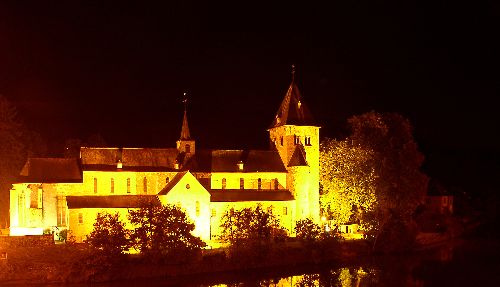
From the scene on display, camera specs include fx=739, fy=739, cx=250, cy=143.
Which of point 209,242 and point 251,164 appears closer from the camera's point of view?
point 209,242

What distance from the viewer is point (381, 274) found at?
193 feet

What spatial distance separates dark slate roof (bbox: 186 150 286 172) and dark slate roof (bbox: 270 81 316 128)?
3.80 meters

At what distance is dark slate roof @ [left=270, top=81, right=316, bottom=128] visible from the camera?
76.2 m

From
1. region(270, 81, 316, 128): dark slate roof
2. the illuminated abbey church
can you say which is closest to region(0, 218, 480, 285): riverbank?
the illuminated abbey church

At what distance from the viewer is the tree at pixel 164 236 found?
5612 centimetres

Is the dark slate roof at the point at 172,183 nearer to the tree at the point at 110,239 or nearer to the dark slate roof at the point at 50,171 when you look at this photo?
the dark slate roof at the point at 50,171

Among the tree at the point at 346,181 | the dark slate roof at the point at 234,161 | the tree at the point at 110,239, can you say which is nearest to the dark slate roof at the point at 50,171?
the dark slate roof at the point at 234,161

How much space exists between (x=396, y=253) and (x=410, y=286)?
51.8 feet

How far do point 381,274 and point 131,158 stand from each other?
28666 millimetres

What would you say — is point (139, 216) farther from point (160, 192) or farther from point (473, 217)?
point (473, 217)

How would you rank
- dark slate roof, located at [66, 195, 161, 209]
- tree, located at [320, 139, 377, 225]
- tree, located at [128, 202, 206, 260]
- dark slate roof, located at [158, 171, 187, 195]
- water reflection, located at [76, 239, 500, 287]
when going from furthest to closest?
tree, located at [320, 139, 377, 225]
dark slate roof, located at [158, 171, 187, 195]
dark slate roof, located at [66, 195, 161, 209]
tree, located at [128, 202, 206, 260]
water reflection, located at [76, 239, 500, 287]

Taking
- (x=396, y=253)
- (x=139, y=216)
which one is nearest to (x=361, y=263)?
(x=396, y=253)

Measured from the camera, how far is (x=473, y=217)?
98438 mm

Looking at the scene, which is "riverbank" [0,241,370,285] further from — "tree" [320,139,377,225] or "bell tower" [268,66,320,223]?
"bell tower" [268,66,320,223]
